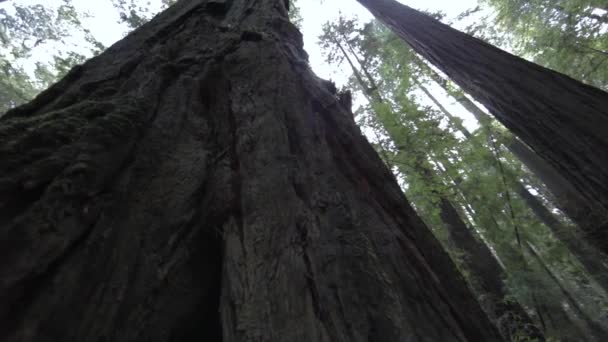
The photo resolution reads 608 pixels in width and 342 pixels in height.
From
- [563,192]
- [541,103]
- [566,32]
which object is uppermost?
[566,32]

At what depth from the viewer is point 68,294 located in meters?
1.42

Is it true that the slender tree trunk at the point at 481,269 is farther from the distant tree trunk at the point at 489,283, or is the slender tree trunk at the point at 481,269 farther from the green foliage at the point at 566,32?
the green foliage at the point at 566,32

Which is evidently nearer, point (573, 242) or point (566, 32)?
point (566, 32)

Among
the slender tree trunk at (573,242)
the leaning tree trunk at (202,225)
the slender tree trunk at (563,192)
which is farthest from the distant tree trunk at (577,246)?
the leaning tree trunk at (202,225)

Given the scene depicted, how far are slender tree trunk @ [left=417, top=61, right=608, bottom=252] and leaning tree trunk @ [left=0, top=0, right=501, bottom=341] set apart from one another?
1.67 m

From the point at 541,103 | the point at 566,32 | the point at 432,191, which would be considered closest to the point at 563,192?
the point at 566,32

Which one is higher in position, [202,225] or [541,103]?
[541,103]

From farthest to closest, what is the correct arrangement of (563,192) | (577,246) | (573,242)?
1. (573,242)
2. (577,246)
3. (563,192)

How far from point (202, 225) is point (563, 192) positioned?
37.1 feet

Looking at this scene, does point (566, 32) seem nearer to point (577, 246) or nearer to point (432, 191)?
point (432, 191)

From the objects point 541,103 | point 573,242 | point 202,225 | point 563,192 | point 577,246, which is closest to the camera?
point 202,225

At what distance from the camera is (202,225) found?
6.91 ft

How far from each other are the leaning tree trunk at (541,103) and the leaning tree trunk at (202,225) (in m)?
1.11

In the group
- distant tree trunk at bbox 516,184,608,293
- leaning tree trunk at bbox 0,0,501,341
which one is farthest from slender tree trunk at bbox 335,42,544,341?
distant tree trunk at bbox 516,184,608,293
